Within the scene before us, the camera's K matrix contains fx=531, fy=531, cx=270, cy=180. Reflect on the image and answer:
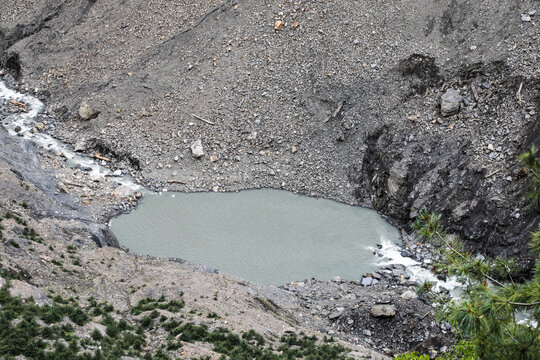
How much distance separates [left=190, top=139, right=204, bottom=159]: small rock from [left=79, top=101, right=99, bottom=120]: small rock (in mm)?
7566

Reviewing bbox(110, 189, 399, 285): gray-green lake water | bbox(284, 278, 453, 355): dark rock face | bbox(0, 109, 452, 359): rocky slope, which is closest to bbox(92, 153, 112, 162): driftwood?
bbox(110, 189, 399, 285): gray-green lake water

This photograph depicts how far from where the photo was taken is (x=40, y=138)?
34.2 meters

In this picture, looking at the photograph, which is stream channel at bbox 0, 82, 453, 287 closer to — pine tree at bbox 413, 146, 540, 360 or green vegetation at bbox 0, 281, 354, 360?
green vegetation at bbox 0, 281, 354, 360

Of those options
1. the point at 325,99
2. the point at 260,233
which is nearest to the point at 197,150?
the point at 260,233

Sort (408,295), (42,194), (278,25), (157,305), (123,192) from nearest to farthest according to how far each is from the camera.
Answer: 1. (157,305)
2. (408,295)
3. (42,194)
4. (123,192)
5. (278,25)

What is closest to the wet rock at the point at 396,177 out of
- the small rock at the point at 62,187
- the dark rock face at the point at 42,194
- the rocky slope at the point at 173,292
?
the rocky slope at the point at 173,292

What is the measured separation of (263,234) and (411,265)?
7582mm

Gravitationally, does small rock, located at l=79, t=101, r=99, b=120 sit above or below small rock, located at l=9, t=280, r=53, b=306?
above

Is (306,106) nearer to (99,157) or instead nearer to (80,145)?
(99,157)

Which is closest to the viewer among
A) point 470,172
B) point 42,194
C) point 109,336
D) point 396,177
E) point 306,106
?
point 109,336

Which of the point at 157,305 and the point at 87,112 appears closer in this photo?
the point at 157,305

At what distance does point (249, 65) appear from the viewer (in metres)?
34.3

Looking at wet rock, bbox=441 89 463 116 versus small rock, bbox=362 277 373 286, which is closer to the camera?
small rock, bbox=362 277 373 286

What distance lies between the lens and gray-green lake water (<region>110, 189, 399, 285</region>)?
85.4 feet
